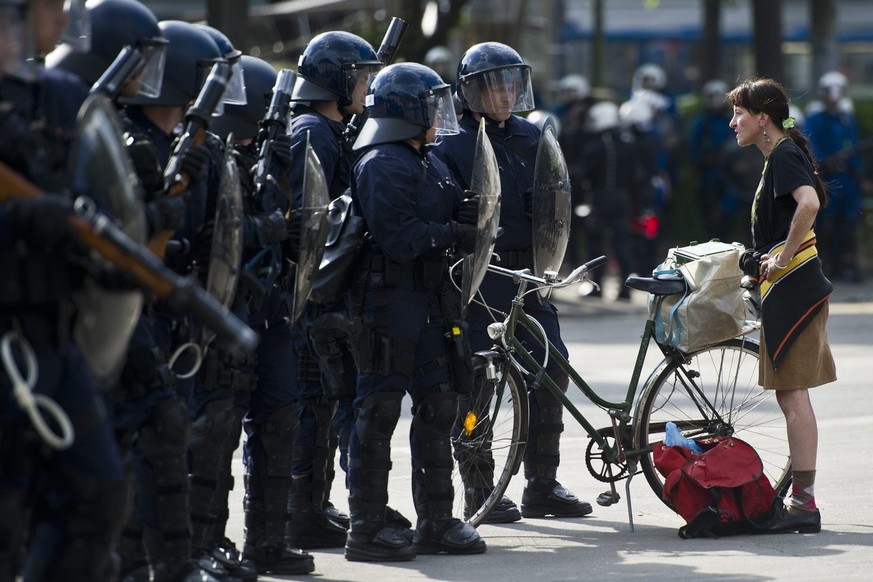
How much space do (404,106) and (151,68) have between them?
1277 millimetres

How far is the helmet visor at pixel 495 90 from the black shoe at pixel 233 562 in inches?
95.0

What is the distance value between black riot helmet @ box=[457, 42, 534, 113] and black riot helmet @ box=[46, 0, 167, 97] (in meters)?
2.08

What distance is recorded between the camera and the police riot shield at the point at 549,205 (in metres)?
6.66

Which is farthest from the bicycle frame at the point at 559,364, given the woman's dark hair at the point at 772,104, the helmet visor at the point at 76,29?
the helmet visor at the point at 76,29

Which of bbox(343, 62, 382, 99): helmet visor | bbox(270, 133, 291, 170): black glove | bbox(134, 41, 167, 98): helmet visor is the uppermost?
bbox(343, 62, 382, 99): helmet visor

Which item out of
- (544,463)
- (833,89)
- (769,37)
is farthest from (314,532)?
(769,37)

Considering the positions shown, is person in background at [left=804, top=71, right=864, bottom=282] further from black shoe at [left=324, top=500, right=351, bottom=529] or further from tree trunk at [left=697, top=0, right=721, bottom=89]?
black shoe at [left=324, top=500, right=351, bottom=529]

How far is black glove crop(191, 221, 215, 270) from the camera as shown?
17.0ft

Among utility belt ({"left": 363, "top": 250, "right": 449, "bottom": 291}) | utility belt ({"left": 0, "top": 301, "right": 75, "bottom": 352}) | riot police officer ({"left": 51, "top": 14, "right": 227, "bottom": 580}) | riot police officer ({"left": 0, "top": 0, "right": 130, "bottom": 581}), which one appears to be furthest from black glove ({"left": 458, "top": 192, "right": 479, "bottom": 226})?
utility belt ({"left": 0, "top": 301, "right": 75, "bottom": 352})

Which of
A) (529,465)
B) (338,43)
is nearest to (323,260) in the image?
(338,43)

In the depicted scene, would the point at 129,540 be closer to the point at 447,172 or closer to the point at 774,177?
the point at 447,172

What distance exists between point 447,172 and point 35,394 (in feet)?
9.31

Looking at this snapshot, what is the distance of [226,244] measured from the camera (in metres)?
5.06

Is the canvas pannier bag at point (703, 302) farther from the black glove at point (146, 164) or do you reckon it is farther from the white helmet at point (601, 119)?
the white helmet at point (601, 119)
